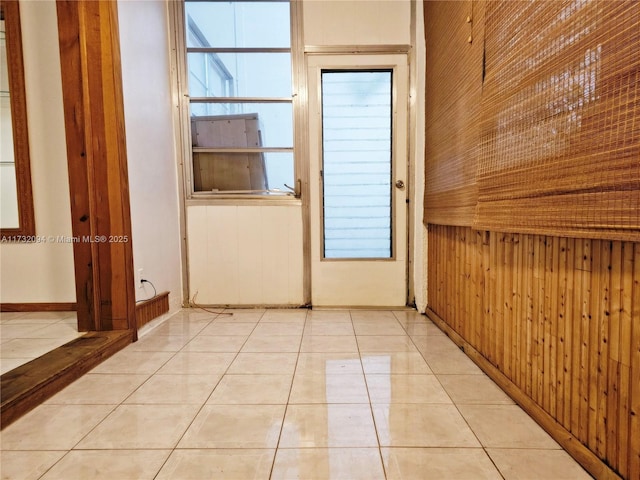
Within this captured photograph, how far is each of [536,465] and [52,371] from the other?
6.30 ft

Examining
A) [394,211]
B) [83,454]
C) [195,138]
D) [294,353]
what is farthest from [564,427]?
[195,138]

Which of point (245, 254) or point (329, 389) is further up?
point (245, 254)

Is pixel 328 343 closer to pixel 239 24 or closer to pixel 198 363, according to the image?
pixel 198 363

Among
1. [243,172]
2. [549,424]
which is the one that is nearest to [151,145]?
[243,172]

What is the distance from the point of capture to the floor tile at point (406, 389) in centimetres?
140

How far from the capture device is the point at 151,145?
238 cm

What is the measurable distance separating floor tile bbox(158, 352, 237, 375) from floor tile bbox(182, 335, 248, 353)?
0.06m

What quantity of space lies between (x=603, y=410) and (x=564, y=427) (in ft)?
0.67

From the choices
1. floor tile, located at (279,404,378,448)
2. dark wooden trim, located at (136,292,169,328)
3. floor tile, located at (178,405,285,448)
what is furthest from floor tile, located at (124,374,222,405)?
dark wooden trim, located at (136,292,169,328)

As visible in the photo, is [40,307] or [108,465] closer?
[108,465]

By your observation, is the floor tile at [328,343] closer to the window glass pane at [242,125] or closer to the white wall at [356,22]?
the window glass pane at [242,125]

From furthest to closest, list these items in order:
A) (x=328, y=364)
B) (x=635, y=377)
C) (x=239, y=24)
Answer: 1. (x=239, y=24)
2. (x=328, y=364)
3. (x=635, y=377)

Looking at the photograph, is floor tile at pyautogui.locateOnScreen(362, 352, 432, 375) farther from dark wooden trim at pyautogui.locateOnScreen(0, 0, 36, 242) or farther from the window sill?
dark wooden trim at pyautogui.locateOnScreen(0, 0, 36, 242)

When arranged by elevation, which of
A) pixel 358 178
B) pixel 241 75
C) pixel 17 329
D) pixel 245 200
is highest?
pixel 241 75
